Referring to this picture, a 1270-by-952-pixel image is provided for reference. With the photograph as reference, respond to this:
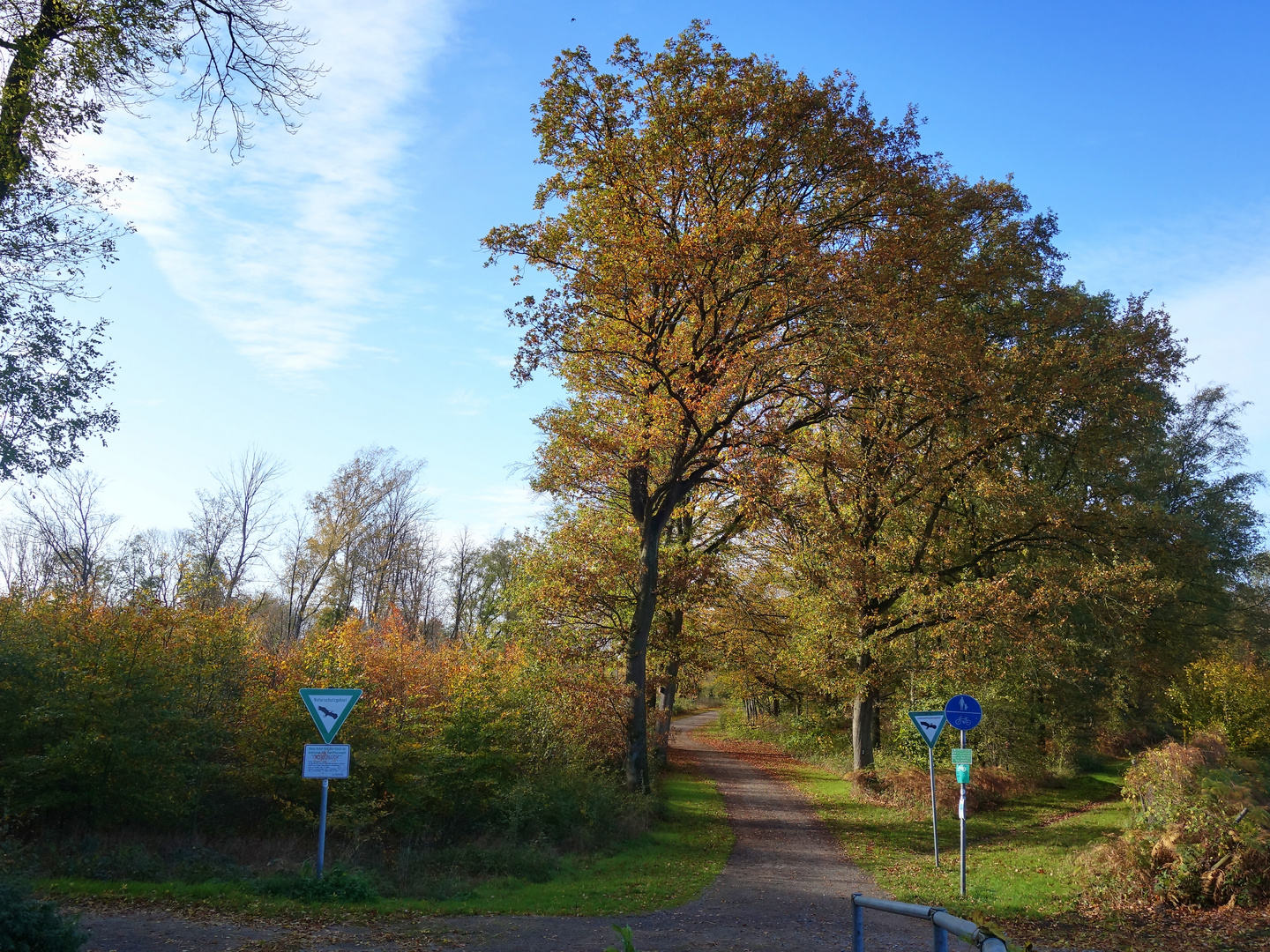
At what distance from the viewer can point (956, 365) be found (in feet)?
63.1

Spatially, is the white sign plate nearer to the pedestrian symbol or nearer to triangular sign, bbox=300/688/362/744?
triangular sign, bbox=300/688/362/744

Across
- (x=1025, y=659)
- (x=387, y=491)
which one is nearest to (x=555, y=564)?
(x=1025, y=659)

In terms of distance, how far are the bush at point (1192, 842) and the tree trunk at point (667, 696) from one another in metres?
11.1

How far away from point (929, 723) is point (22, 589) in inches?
671

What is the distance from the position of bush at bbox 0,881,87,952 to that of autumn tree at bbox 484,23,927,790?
42.7ft

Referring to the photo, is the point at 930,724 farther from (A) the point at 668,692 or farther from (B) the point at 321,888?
(A) the point at 668,692

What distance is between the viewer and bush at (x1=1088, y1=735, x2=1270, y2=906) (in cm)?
1136

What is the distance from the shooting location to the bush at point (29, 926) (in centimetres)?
528

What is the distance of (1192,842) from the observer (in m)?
11.9

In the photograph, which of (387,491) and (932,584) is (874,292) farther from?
(387,491)

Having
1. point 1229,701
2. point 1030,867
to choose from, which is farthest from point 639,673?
point 1229,701

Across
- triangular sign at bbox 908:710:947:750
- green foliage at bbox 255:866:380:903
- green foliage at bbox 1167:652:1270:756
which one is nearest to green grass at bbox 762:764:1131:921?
triangular sign at bbox 908:710:947:750

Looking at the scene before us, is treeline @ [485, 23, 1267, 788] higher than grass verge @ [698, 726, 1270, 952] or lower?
higher

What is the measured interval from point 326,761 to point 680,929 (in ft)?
17.6
